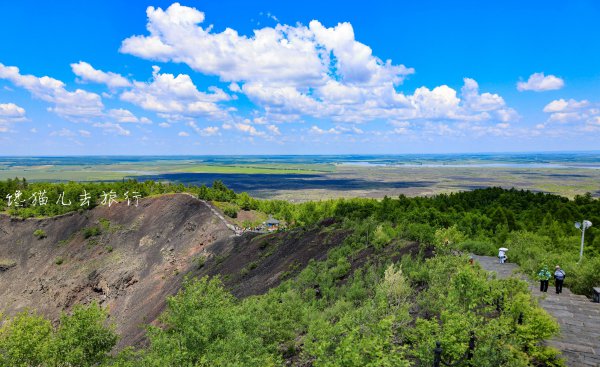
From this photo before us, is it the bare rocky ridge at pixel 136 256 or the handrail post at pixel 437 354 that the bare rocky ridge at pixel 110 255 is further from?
the handrail post at pixel 437 354

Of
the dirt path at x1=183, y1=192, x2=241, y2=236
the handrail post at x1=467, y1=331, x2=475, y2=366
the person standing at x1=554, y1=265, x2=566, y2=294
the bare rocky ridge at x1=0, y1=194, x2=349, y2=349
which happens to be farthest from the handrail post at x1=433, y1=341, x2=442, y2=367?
the dirt path at x1=183, y1=192, x2=241, y2=236

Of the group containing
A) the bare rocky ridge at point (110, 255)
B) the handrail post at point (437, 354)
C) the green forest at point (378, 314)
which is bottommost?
the bare rocky ridge at point (110, 255)

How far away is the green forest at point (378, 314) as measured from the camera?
12523 mm

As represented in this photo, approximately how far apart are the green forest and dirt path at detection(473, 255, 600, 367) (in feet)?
4.30

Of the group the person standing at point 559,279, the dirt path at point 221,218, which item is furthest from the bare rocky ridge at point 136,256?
the person standing at point 559,279

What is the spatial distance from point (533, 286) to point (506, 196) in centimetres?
3878

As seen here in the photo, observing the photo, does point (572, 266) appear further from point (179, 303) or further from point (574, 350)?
point (179, 303)

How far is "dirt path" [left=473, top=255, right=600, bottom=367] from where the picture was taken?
1312 cm

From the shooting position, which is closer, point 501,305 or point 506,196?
point 501,305

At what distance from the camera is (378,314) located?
51.7ft

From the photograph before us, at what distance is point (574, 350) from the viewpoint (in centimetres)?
1349

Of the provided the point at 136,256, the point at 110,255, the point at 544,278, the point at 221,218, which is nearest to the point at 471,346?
the point at 544,278

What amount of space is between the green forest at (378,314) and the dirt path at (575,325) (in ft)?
4.30

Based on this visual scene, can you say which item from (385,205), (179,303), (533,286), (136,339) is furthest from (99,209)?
(533,286)
